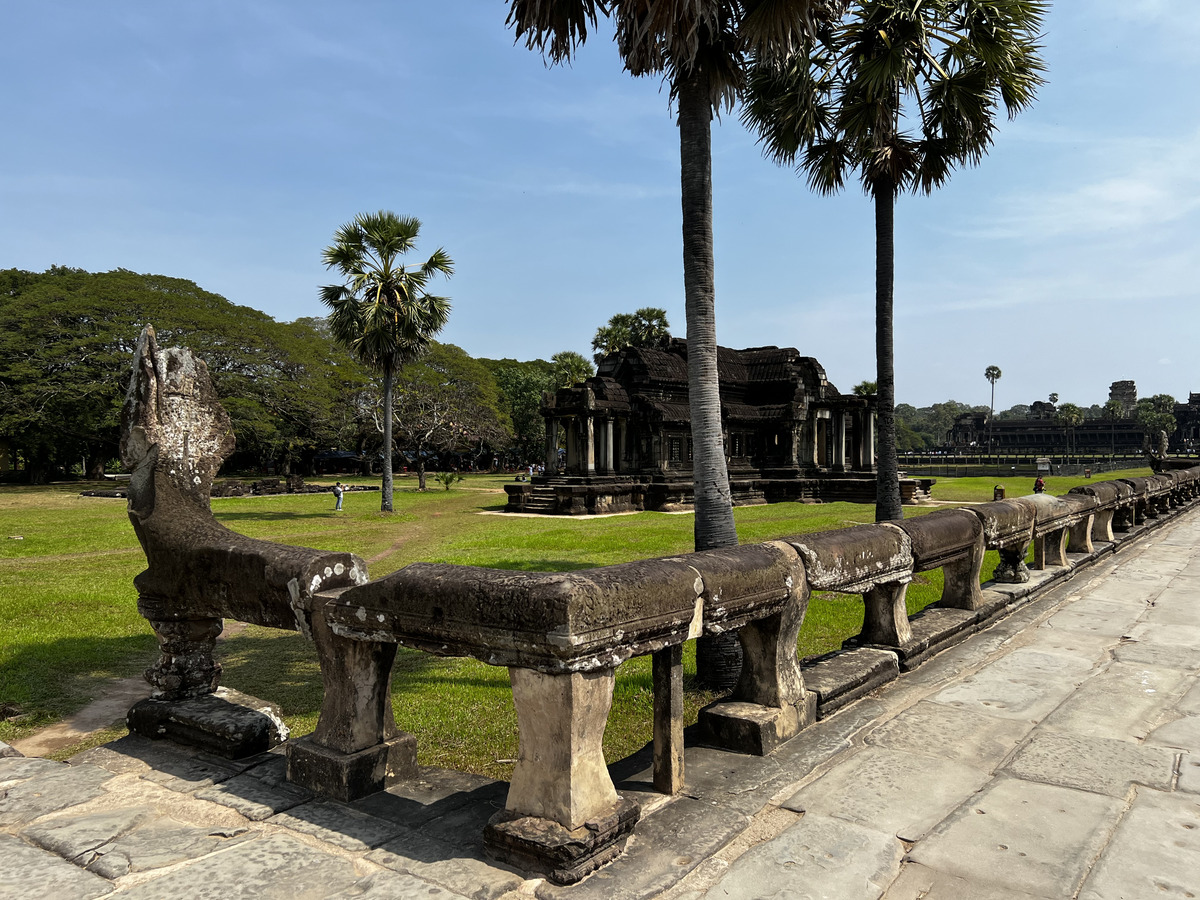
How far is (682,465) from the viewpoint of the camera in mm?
31484

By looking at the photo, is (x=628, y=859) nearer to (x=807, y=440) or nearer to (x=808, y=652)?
(x=808, y=652)

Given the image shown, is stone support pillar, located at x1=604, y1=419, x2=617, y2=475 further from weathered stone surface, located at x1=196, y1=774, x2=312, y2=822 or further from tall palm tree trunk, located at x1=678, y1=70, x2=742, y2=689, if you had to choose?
weathered stone surface, located at x1=196, y1=774, x2=312, y2=822

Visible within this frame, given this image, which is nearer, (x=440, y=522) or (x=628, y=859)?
(x=628, y=859)

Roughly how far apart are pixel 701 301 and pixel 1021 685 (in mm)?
3799

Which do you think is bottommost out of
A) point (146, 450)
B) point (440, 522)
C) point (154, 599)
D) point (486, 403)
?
point (440, 522)

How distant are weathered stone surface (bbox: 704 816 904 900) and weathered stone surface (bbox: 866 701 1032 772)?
40.2 inches

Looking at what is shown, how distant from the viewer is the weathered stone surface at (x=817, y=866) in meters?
2.42

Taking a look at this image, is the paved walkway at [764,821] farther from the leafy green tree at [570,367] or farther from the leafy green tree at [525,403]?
the leafy green tree at [525,403]

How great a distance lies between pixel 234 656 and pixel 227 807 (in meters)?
5.05

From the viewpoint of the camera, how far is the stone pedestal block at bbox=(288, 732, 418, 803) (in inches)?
123

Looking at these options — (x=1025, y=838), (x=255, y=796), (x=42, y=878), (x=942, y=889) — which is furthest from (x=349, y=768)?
(x=1025, y=838)

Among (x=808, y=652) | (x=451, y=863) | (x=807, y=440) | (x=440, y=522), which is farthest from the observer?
(x=807, y=440)

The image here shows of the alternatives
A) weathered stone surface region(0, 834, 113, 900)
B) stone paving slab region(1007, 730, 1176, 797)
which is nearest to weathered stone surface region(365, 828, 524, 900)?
weathered stone surface region(0, 834, 113, 900)

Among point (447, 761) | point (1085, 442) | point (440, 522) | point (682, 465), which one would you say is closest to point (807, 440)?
point (682, 465)
